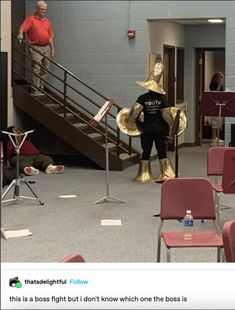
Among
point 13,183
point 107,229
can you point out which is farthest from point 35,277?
point 13,183

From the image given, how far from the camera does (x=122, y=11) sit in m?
8.97

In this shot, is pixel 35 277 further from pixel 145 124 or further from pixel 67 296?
pixel 145 124

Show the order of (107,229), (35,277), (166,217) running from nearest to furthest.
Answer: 1. (35,277)
2. (166,217)
3. (107,229)

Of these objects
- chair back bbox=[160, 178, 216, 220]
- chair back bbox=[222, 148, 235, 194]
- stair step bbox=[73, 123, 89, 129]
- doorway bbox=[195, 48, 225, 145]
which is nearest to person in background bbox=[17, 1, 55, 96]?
stair step bbox=[73, 123, 89, 129]

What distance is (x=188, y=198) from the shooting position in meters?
3.53

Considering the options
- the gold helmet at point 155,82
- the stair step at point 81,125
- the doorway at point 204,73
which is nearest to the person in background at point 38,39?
the stair step at point 81,125

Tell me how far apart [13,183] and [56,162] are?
333 centimetres

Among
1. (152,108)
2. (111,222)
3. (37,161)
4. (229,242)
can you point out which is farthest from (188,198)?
(37,161)

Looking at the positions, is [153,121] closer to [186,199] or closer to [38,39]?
[38,39]

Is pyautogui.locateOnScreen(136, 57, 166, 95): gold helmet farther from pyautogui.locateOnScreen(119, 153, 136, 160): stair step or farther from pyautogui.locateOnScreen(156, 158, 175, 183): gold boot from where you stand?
pyautogui.locateOnScreen(119, 153, 136, 160): stair step

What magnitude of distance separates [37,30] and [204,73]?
167 inches

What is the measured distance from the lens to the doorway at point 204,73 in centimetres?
1120

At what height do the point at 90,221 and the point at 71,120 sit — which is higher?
the point at 71,120

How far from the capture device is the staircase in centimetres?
838
